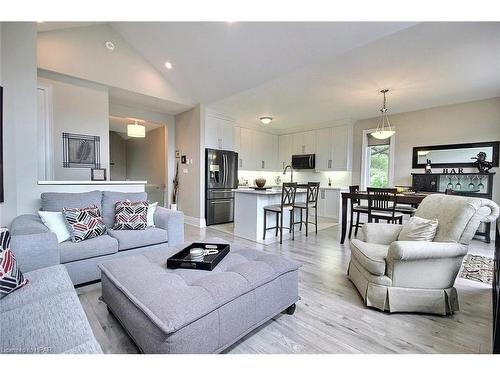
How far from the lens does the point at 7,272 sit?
4.32ft

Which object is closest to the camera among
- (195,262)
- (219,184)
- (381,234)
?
(195,262)

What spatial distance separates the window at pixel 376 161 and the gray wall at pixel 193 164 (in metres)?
3.98

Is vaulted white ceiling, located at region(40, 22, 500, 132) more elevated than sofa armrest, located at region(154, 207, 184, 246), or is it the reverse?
vaulted white ceiling, located at region(40, 22, 500, 132)

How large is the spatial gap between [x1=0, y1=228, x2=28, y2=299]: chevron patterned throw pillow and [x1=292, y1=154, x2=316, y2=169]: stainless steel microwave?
621 cm

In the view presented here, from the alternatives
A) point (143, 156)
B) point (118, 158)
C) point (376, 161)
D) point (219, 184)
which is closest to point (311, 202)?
point (219, 184)

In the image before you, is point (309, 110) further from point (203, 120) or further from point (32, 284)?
point (32, 284)

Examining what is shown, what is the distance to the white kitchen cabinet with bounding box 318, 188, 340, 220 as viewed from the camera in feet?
19.9

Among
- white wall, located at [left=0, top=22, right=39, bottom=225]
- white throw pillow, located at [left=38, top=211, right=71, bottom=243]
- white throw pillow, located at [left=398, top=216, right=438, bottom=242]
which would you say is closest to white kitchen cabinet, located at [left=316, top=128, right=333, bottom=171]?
white throw pillow, located at [left=398, top=216, right=438, bottom=242]

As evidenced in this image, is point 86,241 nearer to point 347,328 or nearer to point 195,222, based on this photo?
point 347,328

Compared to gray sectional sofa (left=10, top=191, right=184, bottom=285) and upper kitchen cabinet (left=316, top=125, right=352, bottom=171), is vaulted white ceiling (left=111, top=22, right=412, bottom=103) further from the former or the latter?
upper kitchen cabinet (left=316, top=125, right=352, bottom=171)

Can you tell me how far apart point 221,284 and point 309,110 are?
4803mm

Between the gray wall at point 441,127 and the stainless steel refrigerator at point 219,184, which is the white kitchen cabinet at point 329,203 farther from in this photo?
the stainless steel refrigerator at point 219,184

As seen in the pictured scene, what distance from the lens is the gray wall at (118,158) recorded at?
28.7ft

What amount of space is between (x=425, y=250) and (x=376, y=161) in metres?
4.54
